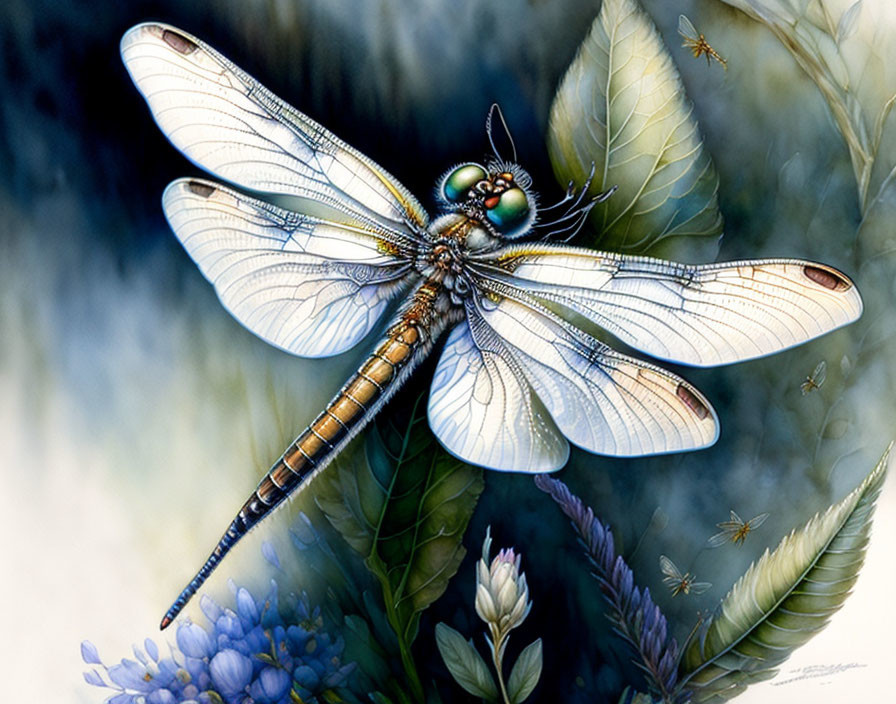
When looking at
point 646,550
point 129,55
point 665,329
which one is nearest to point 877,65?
point 665,329

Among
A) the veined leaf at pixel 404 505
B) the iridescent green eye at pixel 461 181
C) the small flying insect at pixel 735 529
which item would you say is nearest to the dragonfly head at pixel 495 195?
the iridescent green eye at pixel 461 181

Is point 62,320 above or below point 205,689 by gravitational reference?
above

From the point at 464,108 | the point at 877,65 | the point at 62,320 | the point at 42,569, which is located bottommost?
the point at 42,569

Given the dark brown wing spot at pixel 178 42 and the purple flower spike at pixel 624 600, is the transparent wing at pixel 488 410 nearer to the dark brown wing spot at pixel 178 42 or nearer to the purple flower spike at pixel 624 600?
the purple flower spike at pixel 624 600

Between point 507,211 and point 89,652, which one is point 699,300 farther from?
point 89,652

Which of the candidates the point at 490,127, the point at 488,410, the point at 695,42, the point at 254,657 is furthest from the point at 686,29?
the point at 254,657

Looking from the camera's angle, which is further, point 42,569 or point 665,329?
point 42,569

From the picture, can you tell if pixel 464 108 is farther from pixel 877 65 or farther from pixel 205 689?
pixel 205 689
